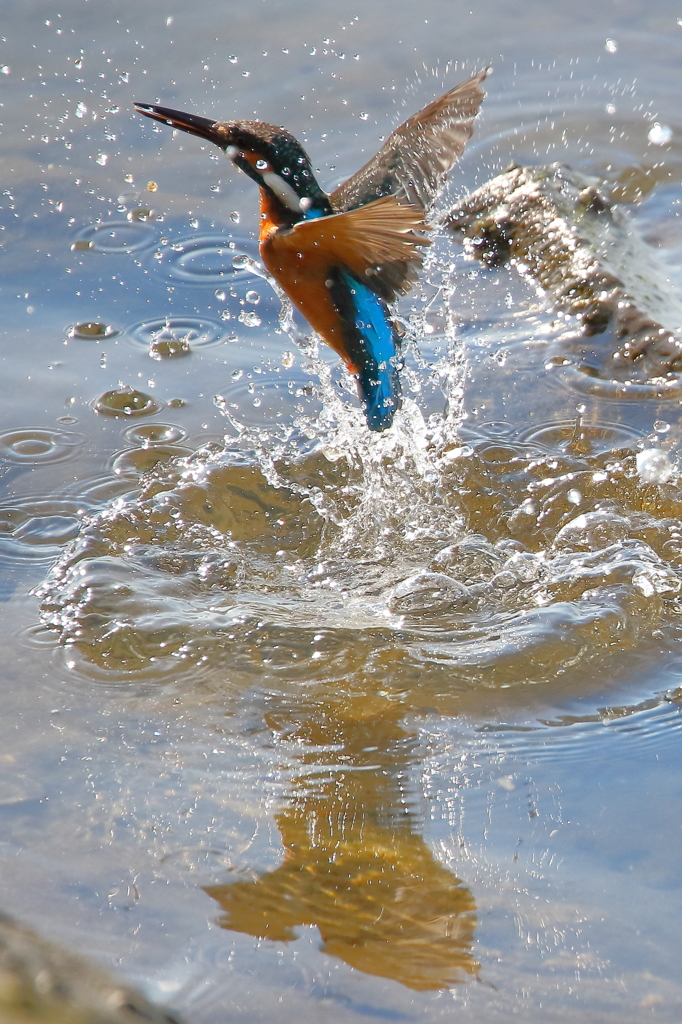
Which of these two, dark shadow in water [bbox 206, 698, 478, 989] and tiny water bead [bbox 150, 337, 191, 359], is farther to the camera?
tiny water bead [bbox 150, 337, 191, 359]

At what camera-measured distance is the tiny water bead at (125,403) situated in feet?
11.3

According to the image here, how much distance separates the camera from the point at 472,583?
2656mm

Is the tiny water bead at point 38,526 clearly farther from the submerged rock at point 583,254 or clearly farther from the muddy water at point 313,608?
the submerged rock at point 583,254

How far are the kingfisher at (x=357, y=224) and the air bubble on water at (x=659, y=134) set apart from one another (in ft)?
8.43

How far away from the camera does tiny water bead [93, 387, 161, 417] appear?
3.43 m

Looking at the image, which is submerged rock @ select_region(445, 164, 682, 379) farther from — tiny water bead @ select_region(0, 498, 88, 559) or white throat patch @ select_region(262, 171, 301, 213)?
tiny water bead @ select_region(0, 498, 88, 559)

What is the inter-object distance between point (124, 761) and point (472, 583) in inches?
40.5

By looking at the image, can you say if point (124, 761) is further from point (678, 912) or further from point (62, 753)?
Result: point (678, 912)

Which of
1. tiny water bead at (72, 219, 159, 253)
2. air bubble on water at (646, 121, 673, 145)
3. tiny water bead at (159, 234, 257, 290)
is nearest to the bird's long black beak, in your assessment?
tiny water bead at (159, 234, 257, 290)

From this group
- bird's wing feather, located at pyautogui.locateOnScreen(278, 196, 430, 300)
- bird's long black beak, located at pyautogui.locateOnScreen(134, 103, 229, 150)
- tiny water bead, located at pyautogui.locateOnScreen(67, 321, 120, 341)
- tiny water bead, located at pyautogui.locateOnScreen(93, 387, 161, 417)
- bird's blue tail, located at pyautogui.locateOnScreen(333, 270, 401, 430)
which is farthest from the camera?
tiny water bead, located at pyautogui.locateOnScreen(67, 321, 120, 341)

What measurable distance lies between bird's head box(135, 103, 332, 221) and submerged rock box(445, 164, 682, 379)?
1.53m

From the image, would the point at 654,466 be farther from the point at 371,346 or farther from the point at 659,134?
the point at 659,134

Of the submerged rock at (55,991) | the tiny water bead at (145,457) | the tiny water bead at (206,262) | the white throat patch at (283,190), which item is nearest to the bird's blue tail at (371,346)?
the white throat patch at (283,190)

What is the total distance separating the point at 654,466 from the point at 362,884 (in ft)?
5.84
